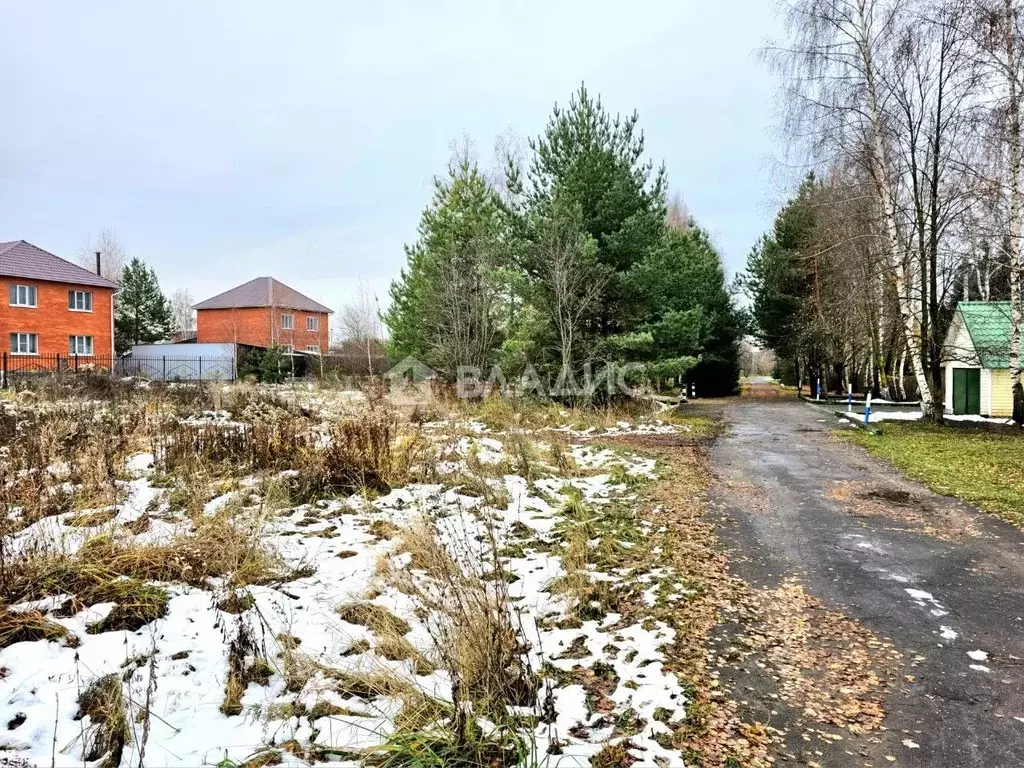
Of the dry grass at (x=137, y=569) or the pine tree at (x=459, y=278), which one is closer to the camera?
the dry grass at (x=137, y=569)

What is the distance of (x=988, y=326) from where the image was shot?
18078 mm

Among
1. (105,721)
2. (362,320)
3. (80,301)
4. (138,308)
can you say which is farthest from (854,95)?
(138,308)

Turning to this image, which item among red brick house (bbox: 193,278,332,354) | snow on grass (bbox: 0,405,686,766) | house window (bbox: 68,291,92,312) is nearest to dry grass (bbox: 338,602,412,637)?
snow on grass (bbox: 0,405,686,766)

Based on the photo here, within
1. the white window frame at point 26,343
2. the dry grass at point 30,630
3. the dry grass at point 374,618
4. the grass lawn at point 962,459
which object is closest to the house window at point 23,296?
the white window frame at point 26,343

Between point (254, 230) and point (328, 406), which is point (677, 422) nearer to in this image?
point (328, 406)

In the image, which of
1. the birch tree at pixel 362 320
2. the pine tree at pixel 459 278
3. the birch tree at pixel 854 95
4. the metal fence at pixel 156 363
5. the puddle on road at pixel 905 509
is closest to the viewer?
the puddle on road at pixel 905 509

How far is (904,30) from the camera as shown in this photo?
13719 mm

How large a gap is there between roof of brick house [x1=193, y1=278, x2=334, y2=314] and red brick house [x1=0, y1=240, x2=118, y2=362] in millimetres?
11287

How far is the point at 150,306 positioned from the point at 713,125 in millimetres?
39811

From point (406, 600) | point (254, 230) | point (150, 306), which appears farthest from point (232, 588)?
point (150, 306)

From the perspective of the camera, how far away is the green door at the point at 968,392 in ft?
61.8

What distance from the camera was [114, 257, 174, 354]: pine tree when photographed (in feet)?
132

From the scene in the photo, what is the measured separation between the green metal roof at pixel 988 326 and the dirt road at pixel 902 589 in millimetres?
11865

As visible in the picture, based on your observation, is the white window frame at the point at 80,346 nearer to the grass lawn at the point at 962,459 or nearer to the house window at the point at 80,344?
the house window at the point at 80,344
